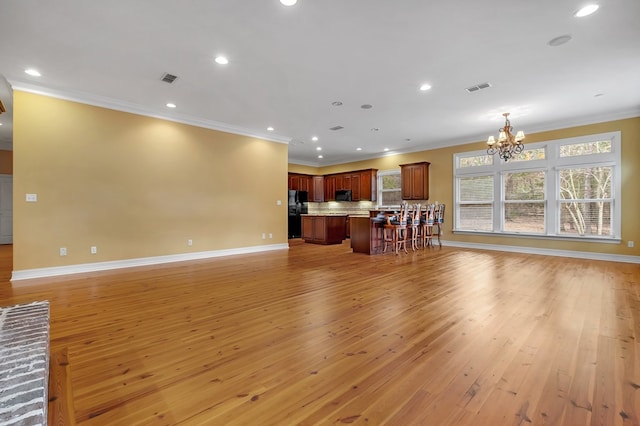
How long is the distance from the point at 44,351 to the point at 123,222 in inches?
164

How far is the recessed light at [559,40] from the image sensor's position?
3.11m

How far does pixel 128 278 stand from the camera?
4.30 m

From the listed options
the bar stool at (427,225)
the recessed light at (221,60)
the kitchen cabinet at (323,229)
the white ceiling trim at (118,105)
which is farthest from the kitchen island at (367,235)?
the recessed light at (221,60)

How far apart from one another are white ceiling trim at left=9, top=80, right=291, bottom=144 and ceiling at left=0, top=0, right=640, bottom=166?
0.09ft

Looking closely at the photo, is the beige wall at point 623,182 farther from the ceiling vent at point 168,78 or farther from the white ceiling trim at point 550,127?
the ceiling vent at point 168,78

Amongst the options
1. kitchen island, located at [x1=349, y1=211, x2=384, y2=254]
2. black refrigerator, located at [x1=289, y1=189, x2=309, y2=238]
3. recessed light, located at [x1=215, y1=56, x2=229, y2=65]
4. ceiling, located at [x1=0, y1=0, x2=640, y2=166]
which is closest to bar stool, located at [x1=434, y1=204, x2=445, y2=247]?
kitchen island, located at [x1=349, y1=211, x2=384, y2=254]

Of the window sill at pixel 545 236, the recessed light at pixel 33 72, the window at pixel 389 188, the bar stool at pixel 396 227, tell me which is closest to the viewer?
the recessed light at pixel 33 72

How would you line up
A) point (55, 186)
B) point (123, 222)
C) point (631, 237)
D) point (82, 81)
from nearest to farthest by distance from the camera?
point (82, 81) → point (55, 186) → point (123, 222) → point (631, 237)

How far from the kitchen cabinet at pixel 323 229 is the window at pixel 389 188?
1936mm

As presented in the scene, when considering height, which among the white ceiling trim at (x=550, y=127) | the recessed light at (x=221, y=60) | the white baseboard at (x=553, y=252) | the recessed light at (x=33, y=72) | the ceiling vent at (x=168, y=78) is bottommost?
the white baseboard at (x=553, y=252)

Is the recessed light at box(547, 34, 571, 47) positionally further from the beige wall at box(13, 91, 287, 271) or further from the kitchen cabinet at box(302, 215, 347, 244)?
the kitchen cabinet at box(302, 215, 347, 244)

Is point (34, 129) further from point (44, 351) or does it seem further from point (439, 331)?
point (439, 331)

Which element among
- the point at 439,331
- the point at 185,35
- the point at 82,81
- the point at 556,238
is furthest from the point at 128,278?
the point at 556,238

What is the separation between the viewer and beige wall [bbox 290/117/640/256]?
5508mm
